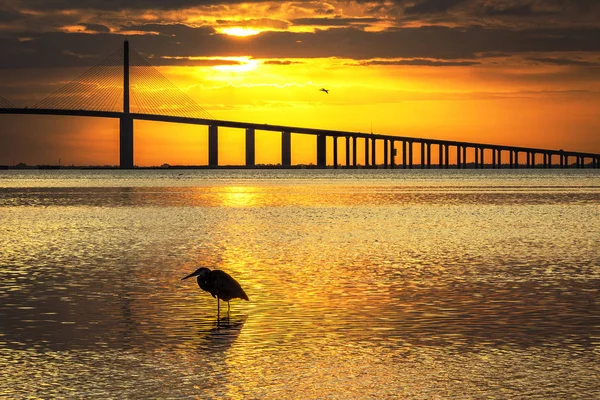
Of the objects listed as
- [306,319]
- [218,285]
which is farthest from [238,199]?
[306,319]

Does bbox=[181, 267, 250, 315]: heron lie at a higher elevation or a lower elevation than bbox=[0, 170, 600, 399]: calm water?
higher

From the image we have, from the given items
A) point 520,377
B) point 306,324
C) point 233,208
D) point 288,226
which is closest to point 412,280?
point 306,324

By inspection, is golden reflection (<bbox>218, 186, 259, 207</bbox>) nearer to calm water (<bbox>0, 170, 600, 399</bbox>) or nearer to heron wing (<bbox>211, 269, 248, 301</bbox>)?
calm water (<bbox>0, 170, 600, 399</bbox>)

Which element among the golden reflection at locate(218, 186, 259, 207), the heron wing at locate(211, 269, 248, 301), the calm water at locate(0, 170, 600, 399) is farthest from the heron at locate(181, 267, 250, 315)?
the golden reflection at locate(218, 186, 259, 207)

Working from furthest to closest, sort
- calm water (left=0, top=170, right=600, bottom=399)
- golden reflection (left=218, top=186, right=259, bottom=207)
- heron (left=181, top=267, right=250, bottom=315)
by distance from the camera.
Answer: golden reflection (left=218, top=186, right=259, bottom=207)
heron (left=181, top=267, right=250, bottom=315)
calm water (left=0, top=170, right=600, bottom=399)

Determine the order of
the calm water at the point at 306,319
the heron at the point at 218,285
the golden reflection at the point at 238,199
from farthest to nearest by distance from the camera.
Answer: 1. the golden reflection at the point at 238,199
2. the heron at the point at 218,285
3. the calm water at the point at 306,319

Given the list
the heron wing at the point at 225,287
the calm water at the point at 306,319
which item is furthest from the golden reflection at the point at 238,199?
the heron wing at the point at 225,287

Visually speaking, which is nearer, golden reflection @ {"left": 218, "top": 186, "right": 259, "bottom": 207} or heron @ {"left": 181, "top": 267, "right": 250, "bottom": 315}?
heron @ {"left": 181, "top": 267, "right": 250, "bottom": 315}

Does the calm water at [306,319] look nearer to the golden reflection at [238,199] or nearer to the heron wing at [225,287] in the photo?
the heron wing at [225,287]

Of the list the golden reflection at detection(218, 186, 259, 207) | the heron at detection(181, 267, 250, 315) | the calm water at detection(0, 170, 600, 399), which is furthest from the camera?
the golden reflection at detection(218, 186, 259, 207)

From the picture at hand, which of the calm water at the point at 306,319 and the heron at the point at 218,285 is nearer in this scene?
the calm water at the point at 306,319

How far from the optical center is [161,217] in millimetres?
48906

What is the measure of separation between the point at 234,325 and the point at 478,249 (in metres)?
15.4

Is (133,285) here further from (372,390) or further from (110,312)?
(372,390)
